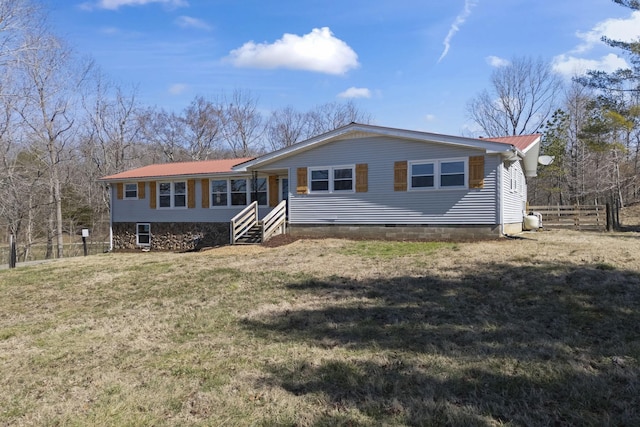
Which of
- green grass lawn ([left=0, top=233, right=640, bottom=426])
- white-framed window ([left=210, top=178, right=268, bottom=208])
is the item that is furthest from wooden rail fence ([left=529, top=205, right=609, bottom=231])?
white-framed window ([left=210, top=178, right=268, bottom=208])

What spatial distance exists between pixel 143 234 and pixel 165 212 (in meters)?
1.76

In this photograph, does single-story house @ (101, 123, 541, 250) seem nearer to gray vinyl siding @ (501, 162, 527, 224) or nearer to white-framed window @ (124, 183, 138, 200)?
gray vinyl siding @ (501, 162, 527, 224)

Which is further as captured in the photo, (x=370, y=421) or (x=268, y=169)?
(x=268, y=169)

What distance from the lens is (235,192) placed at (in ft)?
61.4

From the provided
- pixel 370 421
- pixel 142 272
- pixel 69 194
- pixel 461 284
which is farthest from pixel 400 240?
pixel 69 194

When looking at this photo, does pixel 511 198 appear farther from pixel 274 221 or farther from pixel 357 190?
pixel 274 221

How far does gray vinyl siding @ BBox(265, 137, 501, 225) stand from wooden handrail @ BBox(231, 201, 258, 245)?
1.57 meters

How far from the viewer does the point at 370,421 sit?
3201mm

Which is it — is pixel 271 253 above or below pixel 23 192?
below

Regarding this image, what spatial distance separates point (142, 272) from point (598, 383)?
968 cm

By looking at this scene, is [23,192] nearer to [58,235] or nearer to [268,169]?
[58,235]

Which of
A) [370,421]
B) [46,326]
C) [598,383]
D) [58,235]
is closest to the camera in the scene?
[370,421]

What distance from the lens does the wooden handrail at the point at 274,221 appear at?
15300 mm

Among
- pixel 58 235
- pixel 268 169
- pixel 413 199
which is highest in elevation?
pixel 268 169
